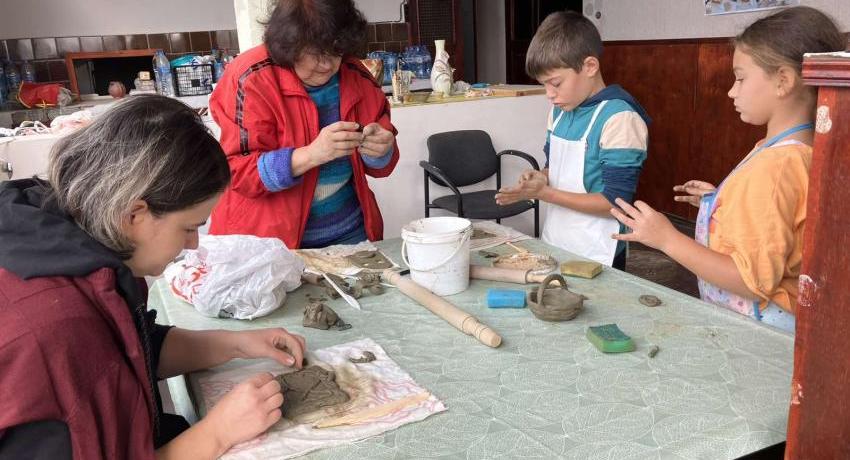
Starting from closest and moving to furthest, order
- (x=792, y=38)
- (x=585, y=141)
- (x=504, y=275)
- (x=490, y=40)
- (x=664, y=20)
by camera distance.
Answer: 1. (x=792, y=38)
2. (x=504, y=275)
3. (x=585, y=141)
4. (x=664, y=20)
5. (x=490, y=40)

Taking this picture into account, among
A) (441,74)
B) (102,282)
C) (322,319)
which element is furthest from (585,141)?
(441,74)

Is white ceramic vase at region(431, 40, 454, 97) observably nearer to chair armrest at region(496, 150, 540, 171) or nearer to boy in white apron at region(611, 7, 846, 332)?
chair armrest at region(496, 150, 540, 171)

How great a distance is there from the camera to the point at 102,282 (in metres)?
1.05

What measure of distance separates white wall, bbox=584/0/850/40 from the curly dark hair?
3403 mm

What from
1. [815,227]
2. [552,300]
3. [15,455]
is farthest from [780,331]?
[15,455]

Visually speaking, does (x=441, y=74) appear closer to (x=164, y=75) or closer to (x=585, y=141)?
(x=585, y=141)

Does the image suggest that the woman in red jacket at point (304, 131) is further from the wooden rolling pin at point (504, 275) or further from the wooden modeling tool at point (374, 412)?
the wooden modeling tool at point (374, 412)

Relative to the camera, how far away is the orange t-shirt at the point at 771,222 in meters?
1.48

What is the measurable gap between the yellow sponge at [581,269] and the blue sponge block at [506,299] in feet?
0.78

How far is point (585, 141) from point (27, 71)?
19.8ft

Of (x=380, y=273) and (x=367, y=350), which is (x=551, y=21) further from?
(x=367, y=350)

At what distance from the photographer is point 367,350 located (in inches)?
59.1

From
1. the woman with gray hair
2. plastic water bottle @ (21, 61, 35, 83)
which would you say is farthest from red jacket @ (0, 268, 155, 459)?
plastic water bottle @ (21, 61, 35, 83)

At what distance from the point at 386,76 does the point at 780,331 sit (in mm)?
4802
